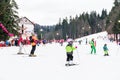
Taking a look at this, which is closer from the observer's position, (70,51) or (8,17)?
(70,51)

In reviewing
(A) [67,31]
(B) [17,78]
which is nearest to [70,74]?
(B) [17,78]

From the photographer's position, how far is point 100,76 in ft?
45.6

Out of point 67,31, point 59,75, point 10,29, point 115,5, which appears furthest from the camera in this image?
point 67,31

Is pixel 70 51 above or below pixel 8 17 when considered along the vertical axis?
below

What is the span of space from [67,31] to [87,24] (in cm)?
1264

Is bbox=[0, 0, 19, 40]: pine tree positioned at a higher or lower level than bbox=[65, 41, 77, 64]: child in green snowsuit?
higher

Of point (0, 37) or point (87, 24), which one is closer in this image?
point (0, 37)

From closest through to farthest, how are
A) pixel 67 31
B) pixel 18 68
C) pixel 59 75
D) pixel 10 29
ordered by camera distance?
pixel 59 75
pixel 18 68
pixel 10 29
pixel 67 31

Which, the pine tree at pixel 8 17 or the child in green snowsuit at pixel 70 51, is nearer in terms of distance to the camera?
the child in green snowsuit at pixel 70 51

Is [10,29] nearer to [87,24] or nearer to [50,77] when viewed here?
[50,77]

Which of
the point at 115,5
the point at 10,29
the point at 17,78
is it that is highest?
the point at 115,5

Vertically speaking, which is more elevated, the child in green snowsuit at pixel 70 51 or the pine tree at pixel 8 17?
the pine tree at pixel 8 17

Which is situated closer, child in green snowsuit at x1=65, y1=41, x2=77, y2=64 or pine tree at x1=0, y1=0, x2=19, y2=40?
child in green snowsuit at x1=65, y1=41, x2=77, y2=64

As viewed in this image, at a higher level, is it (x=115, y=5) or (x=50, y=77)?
(x=115, y=5)
